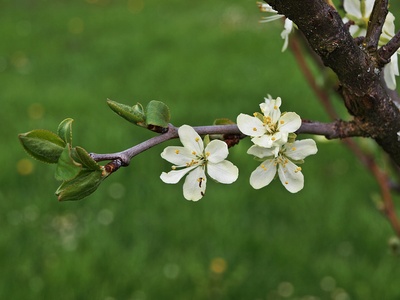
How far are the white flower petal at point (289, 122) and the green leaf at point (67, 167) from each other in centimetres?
21

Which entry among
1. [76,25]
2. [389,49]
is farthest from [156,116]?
[76,25]

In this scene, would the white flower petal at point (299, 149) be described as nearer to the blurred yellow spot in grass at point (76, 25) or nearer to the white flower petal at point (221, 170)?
the white flower petal at point (221, 170)

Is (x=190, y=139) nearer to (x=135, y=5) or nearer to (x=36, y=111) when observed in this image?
(x=36, y=111)

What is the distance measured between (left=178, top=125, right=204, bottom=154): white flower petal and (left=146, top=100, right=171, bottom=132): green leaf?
20 millimetres

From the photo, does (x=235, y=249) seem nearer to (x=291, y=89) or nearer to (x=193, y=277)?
(x=193, y=277)

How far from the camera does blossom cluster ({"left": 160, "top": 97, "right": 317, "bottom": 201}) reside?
0.61 meters

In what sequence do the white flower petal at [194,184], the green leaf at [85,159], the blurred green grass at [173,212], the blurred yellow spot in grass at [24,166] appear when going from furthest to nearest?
the blurred yellow spot in grass at [24,166]
the blurred green grass at [173,212]
the white flower petal at [194,184]
the green leaf at [85,159]

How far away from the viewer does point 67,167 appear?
0.55m

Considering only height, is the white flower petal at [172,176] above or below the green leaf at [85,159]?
below

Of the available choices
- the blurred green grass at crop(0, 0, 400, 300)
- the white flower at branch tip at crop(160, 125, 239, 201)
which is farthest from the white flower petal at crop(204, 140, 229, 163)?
the blurred green grass at crop(0, 0, 400, 300)

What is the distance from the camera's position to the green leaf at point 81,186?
0.57 m

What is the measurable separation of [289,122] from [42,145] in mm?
248

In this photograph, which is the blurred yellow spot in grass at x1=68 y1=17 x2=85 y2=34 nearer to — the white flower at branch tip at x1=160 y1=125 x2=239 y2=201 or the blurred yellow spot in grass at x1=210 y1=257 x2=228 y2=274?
the blurred yellow spot in grass at x1=210 y1=257 x2=228 y2=274

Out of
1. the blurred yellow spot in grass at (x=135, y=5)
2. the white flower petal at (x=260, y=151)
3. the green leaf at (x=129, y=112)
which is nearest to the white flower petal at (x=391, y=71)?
the white flower petal at (x=260, y=151)
